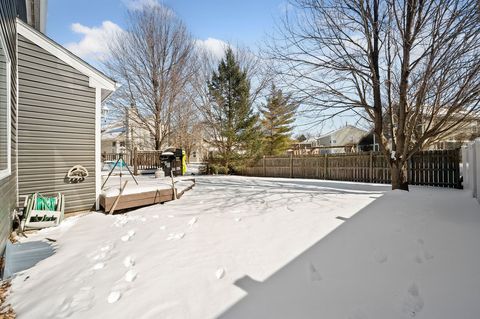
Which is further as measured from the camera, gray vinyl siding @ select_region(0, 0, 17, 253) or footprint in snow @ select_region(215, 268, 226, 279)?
gray vinyl siding @ select_region(0, 0, 17, 253)

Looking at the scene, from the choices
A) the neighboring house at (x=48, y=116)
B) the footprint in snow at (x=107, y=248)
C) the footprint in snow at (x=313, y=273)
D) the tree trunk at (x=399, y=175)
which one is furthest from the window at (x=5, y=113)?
the tree trunk at (x=399, y=175)

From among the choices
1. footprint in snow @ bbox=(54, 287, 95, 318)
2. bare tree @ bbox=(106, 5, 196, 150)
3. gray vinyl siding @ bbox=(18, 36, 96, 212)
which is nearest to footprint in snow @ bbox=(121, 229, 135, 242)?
footprint in snow @ bbox=(54, 287, 95, 318)

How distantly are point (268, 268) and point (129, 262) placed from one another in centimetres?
165

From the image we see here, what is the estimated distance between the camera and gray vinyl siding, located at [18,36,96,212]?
180 inches

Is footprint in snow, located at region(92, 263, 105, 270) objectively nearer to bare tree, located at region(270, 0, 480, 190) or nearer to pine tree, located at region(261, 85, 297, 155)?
bare tree, located at region(270, 0, 480, 190)

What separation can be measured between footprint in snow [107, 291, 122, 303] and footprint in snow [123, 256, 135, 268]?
0.53 metres

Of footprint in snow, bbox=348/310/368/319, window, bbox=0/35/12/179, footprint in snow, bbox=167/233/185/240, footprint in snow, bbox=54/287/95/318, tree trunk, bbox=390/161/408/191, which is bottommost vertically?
footprint in snow, bbox=54/287/95/318

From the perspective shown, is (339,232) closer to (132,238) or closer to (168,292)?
(168,292)

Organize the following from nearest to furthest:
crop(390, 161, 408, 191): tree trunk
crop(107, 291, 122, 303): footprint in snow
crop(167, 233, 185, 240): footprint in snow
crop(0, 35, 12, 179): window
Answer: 1. crop(107, 291, 122, 303): footprint in snow
2. crop(0, 35, 12, 179): window
3. crop(167, 233, 185, 240): footprint in snow
4. crop(390, 161, 408, 191): tree trunk

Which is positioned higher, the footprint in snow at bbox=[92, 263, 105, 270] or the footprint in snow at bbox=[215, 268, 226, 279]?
the footprint in snow at bbox=[215, 268, 226, 279]

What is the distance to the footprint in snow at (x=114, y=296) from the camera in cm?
228

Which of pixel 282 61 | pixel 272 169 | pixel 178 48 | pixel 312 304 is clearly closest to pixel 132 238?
pixel 312 304

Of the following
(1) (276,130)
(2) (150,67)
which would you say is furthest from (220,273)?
(1) (276,130)

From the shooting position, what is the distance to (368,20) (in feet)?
20.2
